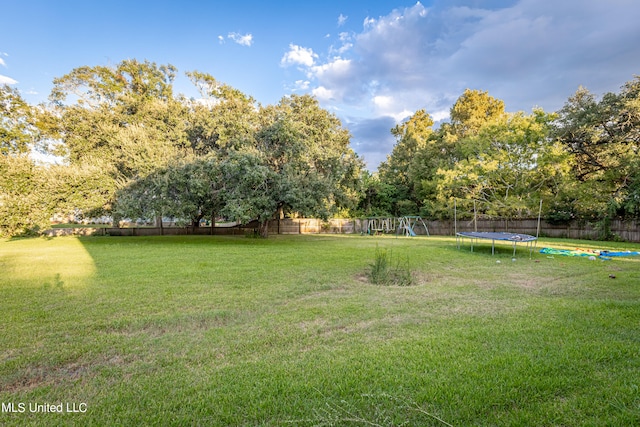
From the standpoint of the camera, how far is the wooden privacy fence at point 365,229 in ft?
49.1

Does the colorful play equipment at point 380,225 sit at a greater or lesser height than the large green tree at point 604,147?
lesser

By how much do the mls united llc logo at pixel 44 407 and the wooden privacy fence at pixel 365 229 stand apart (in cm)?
1809

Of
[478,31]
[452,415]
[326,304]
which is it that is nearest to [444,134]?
[478,31]

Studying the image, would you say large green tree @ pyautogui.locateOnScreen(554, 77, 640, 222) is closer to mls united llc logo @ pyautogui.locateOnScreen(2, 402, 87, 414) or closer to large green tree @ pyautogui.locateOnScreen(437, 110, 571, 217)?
large green tree @ pyautogui.locateOnScreen(437, 110, 571, 217)

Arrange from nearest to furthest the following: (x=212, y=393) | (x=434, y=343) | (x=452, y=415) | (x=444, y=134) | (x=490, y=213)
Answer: (x=452, y=415), (x=212, y=393), (x=434, y=343), (x=490, y=213), (x=444, y=134)

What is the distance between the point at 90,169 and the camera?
13477 millimetres

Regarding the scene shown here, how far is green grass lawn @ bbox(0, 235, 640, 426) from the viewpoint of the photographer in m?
1.85

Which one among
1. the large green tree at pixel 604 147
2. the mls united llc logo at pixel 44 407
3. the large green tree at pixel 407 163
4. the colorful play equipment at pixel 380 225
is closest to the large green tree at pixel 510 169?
the large green tree at pixel 604 147

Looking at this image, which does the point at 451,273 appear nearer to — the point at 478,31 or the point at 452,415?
the point at 452,415

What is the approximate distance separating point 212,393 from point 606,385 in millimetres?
2862

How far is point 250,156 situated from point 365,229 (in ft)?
41.5

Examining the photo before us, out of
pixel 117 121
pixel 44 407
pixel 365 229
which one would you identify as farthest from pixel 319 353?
Answer: pixel 365 229

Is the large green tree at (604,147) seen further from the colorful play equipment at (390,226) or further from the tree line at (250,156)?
the colorful play equipment at (390,226)

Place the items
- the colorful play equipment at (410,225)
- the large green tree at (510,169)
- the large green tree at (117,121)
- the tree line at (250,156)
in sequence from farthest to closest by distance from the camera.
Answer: the colorful play equipment at (410,225) < the large green tree at (510,169) < the large green tree at (117,121) < the tree line at (250,156)
